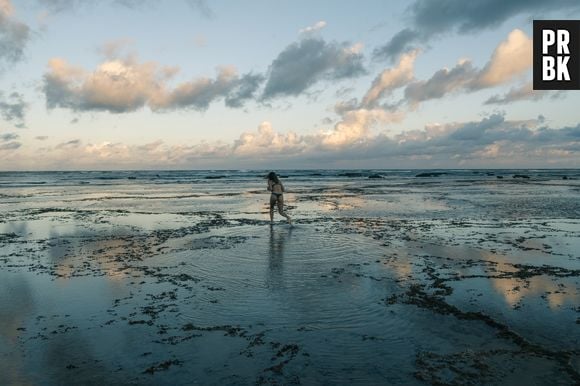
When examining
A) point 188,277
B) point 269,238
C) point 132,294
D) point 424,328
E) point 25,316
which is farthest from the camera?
point 269,238

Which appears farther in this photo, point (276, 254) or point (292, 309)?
point (276, 254)

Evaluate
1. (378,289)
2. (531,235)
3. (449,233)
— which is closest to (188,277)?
(378,289)

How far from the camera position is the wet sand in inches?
219

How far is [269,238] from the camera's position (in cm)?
1518

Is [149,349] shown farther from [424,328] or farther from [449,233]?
[449,233]

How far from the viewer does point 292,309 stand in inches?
305

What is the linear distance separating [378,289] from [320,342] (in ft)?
9.71

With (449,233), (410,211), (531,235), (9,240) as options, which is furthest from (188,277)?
(410,211)

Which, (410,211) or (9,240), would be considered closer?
(9,240)

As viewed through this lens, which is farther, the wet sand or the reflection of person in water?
the reflection of person in water

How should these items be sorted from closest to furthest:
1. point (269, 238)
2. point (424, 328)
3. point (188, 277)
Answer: point (424, 328) → point (188, 277) → point (269, 238)

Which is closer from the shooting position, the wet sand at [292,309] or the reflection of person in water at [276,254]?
the wet sand at [292,309]

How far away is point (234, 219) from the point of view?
823 inches

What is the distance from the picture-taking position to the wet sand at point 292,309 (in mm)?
5562
